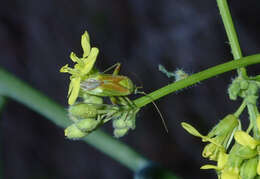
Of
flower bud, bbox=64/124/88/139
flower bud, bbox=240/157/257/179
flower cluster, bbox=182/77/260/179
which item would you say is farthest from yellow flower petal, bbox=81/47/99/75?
flower bud, bbox=240/157/257/179

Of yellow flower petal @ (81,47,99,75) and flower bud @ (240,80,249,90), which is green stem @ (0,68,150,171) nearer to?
yellow flower petal @ (81,47,99,75)

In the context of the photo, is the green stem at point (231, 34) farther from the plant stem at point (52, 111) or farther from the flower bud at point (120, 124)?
the plant stem at point (52, 111)

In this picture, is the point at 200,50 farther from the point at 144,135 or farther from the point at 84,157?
the point at 84,157

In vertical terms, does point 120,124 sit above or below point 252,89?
below

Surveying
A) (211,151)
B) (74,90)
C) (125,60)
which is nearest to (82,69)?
(74,90)

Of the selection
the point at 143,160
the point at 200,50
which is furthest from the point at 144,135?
the point at 143,160

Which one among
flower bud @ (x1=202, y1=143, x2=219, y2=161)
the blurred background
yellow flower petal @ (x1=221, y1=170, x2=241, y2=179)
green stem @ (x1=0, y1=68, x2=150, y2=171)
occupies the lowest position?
yellow flower petal @ (x1=221, y1=170, x2=241, y2=179)

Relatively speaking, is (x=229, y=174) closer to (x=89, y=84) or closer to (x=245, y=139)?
(x=245, y=139)
